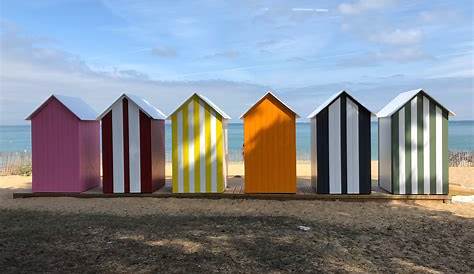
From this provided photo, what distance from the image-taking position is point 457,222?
28.1 feet

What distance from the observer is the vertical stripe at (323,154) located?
1099 cm

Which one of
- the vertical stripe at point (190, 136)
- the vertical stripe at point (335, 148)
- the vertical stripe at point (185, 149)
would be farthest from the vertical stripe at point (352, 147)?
the vertical stripe at point (185, 149)

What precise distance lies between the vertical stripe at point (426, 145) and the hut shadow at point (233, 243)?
160 centimetres

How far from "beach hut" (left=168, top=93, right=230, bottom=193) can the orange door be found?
687 millimetres

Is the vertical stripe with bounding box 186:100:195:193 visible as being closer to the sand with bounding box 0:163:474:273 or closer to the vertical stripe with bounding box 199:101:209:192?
the vertical stripe with bounding box 199:101:209:192

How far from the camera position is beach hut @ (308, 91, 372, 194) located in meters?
10.9

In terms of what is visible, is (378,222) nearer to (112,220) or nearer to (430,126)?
(430,126)

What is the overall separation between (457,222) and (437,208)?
142 cm

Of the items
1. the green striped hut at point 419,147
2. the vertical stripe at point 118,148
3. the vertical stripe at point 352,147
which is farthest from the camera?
the vertical stripe at point 118,148

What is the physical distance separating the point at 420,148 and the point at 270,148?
3364 millimetres

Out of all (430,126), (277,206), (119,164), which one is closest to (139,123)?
(119,164)

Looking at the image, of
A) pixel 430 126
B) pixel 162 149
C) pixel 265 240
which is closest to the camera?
pixel 265 240

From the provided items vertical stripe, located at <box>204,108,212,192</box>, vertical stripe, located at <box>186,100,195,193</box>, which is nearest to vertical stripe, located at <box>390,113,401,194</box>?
vertical stripe, located at <box>204,108,212,192</box>

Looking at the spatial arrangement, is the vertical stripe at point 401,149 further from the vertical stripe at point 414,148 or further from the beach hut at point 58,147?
the beach hut at point 58,147
